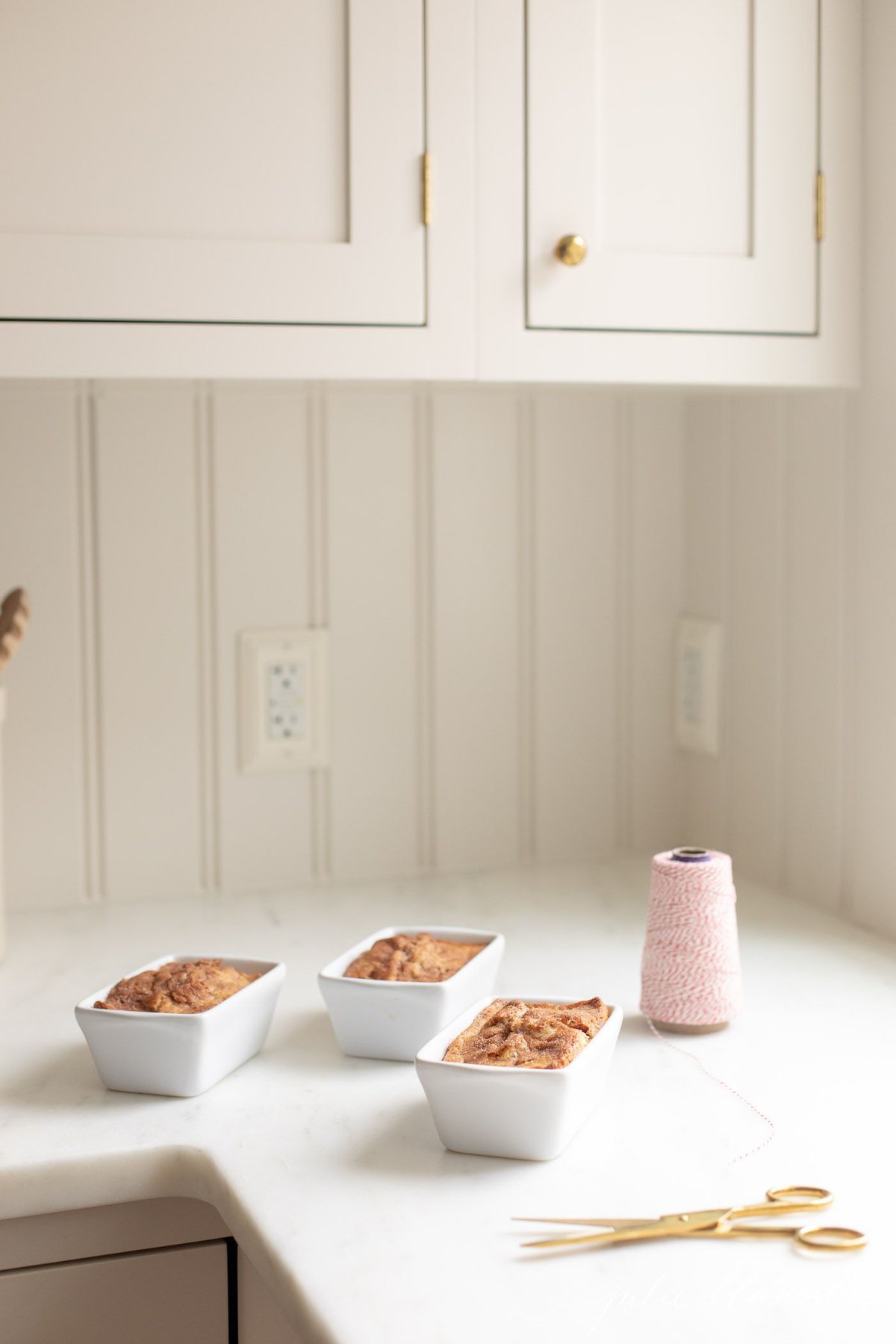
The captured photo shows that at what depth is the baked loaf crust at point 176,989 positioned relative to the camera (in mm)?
933

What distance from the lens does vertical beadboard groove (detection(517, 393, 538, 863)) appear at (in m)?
1.56

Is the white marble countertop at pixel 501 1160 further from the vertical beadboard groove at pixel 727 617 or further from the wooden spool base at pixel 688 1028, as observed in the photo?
the vertical beadboard groove at pixel 727 617

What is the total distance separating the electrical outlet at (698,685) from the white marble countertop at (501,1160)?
352 millimetres

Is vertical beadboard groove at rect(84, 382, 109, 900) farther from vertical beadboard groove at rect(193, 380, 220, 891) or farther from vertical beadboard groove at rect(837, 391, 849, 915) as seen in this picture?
vertical beadboard groove at rect(837, 391, 849, 915)

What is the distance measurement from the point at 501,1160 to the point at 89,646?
787 mm

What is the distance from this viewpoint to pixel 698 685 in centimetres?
160

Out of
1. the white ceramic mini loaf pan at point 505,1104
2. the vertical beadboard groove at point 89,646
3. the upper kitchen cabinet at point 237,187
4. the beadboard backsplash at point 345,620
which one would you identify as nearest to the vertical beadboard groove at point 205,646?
the beadboard backsplash at point 345,620

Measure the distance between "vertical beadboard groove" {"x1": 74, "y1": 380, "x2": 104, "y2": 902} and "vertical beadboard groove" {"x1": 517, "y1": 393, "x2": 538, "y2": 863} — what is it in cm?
48

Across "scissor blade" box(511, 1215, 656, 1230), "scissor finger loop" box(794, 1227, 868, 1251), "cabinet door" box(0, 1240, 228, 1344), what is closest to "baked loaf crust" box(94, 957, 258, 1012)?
"cabinet door" box(0, 1240, 228, 1344)

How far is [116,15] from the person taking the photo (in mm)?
1049

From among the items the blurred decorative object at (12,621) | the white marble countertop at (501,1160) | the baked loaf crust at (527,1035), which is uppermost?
the blurred decorative object at (12,621)

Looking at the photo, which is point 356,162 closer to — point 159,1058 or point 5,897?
point 159,1058

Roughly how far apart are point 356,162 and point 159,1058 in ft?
2.34

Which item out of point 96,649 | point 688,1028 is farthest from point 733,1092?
point 96,649
